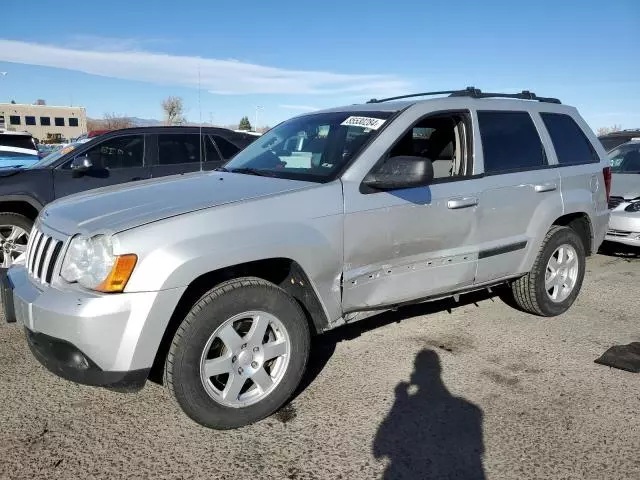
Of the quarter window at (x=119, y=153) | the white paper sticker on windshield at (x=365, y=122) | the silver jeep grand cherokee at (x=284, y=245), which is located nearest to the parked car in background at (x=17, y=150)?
the quarter window at (x=119, y=153)

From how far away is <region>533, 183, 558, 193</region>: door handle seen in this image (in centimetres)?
429

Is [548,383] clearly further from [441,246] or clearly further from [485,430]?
[441,246]

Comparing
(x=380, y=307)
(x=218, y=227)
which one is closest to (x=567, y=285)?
(x=380, y=307)

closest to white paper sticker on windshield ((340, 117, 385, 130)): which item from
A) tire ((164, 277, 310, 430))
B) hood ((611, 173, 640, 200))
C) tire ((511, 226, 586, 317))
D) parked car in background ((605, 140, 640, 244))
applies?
tire ((164, 277, 310, 430))

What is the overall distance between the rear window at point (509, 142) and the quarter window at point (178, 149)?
416 cm

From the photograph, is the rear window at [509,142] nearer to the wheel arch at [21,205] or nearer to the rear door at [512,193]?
the rear door at [512,193]

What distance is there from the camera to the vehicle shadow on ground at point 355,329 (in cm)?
371

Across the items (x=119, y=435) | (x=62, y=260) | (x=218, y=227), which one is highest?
(x=218, y=227)

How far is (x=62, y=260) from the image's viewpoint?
275cm

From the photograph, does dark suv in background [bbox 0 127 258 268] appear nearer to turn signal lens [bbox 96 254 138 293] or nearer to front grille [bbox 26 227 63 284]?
front grille [bbox 26 227 63 284]

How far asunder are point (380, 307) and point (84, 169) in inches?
171

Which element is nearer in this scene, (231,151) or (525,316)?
(525,316)

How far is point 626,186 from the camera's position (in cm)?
714

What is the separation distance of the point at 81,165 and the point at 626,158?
7780mm
